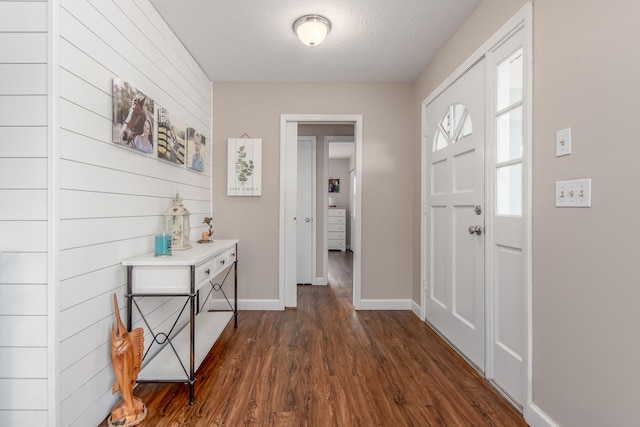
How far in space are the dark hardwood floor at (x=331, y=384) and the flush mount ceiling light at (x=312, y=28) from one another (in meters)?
2.20

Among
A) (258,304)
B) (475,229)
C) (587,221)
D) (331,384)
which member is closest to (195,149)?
(258,304)

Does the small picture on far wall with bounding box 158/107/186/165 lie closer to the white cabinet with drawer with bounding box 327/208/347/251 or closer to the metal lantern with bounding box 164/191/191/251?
the metal lantern with bounding box 164/191/191/251

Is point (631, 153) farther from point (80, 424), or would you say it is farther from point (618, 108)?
point (80, 424)

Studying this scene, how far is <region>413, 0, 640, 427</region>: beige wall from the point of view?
1.05 meters

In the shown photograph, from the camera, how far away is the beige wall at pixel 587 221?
1049mm

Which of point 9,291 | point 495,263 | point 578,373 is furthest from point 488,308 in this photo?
point 9,291

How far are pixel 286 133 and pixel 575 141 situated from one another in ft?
7.99

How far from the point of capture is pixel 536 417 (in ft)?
4.78

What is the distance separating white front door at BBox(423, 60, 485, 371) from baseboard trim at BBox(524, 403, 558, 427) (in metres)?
0.43

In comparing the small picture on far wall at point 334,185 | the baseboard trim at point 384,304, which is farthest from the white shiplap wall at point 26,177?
the small picture on far wall at point 334,185

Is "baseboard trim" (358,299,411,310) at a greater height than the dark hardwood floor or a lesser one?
greater

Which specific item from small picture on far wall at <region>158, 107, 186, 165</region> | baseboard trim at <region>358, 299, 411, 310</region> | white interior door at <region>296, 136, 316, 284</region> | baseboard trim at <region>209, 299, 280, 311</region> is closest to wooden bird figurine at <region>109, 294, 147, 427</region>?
small picture on far wall at <region>158, 107, 186, 165</region>

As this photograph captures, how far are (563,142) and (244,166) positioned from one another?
255cm

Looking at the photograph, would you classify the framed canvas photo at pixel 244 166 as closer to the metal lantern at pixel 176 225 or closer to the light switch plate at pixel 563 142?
the metal lantern at pixel 176 225
